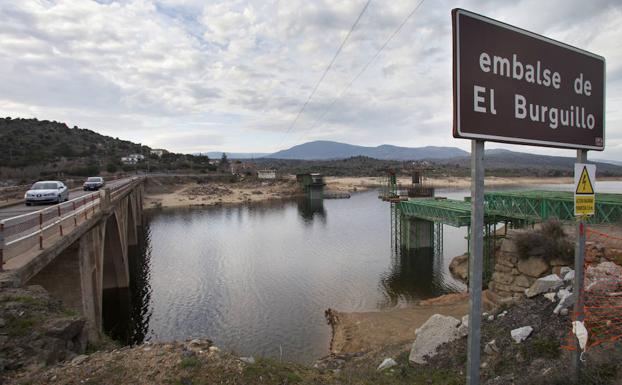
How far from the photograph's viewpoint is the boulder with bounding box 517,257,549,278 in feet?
44.2

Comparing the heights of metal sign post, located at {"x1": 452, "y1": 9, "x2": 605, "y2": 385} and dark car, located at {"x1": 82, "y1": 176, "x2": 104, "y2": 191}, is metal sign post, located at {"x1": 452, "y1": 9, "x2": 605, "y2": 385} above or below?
above

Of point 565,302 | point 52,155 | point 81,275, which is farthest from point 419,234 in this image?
point 52,155

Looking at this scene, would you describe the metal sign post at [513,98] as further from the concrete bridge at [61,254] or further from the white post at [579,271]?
the concrete bridge at [61,254]

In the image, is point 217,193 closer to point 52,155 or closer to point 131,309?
point 52,155

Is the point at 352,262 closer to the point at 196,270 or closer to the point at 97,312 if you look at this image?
the point at 196,270

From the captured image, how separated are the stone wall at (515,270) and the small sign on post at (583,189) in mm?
11172

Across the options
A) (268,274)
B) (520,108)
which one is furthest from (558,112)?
(268,274)

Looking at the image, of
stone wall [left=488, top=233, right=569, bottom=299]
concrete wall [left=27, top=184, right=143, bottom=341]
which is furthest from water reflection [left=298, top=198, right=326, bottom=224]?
concrete wall [left=27, top=184, right=143, bottom=341]

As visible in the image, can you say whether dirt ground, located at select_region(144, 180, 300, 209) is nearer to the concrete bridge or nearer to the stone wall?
the concrete bridge

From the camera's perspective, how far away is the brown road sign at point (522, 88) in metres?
2.84

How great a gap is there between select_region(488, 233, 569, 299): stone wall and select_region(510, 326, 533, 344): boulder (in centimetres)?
754

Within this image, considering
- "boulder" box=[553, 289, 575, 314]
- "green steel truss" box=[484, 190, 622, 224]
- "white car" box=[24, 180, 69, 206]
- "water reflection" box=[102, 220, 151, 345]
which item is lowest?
"water reflection" box=[102, 220, 151, 345]

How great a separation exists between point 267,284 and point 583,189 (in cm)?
2169

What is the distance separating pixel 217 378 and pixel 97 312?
11774 mm
